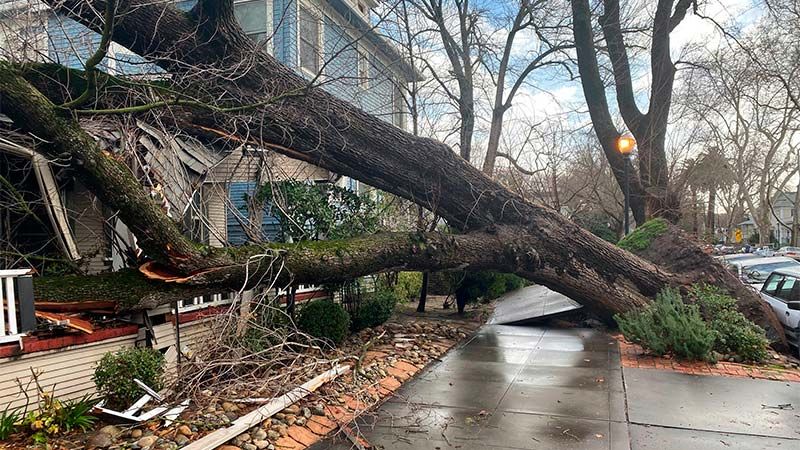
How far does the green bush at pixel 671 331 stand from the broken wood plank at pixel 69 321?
6.68 m

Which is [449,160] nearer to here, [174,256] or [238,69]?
[238,69]

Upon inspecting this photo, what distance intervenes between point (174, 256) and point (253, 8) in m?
9.27

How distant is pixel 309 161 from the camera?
8023mm

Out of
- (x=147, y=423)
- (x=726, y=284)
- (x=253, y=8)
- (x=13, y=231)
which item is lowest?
(x=147, y=423)

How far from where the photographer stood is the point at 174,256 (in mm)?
5352

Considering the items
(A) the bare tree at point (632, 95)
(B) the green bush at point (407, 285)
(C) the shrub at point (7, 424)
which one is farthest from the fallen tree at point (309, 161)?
(B) the green bush at point (407, 285)

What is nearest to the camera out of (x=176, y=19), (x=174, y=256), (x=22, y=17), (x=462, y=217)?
(x=174, y=256)

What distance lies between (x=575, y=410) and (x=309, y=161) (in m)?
5.08

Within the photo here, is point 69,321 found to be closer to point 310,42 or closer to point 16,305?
point 16,305

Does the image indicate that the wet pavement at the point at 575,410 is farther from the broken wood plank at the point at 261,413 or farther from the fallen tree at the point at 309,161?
the fallen tree at the point at 309,161

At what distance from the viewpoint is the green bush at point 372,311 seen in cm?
866

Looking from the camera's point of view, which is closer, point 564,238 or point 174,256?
point 174,256

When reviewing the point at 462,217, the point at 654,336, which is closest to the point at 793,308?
the point at 654,336

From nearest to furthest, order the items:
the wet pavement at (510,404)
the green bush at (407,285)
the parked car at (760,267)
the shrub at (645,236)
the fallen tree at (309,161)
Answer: the wet pavement at (510,404) < the fallen tree at (309,161) < the shrub at (645,236) < the green bush at (407,285) < the parked car at (760,267)
